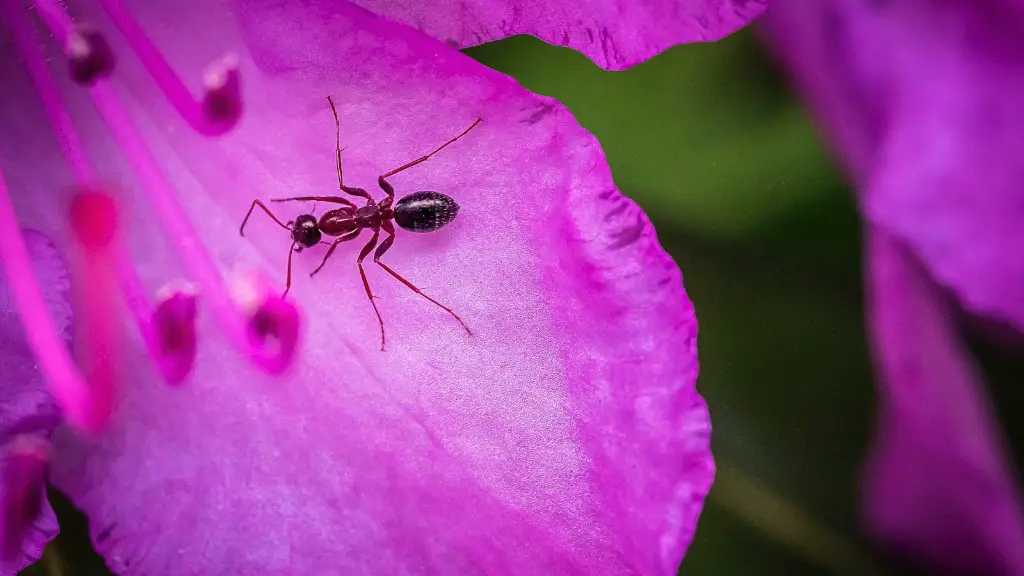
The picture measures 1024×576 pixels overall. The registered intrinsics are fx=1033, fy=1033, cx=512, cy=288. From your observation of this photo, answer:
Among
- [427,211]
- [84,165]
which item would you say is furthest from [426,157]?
[84,165]

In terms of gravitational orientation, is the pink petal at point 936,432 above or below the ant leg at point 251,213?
below

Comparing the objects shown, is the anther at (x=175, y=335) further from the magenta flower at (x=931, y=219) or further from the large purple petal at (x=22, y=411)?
the magenta flower at (x=931, y=219)

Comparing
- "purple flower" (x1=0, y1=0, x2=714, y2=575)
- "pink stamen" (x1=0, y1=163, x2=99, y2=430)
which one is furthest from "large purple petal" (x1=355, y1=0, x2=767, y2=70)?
"pink stamen" (x1=0, y1=163, x2=99, y2=430)

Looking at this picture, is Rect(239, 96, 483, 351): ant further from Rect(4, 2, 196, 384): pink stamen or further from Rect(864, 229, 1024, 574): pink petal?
Rect(864, 229, 1024, 574): pink petal

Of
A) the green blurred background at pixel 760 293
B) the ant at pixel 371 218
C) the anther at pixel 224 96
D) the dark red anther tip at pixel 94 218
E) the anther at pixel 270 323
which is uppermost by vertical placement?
the anther at pixel 224 96

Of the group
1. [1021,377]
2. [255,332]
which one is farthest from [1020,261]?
[255,332]

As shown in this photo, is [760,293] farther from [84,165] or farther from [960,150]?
[84,165]

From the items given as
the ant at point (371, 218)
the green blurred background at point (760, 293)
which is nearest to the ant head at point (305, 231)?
the ant at point (371, 218)
